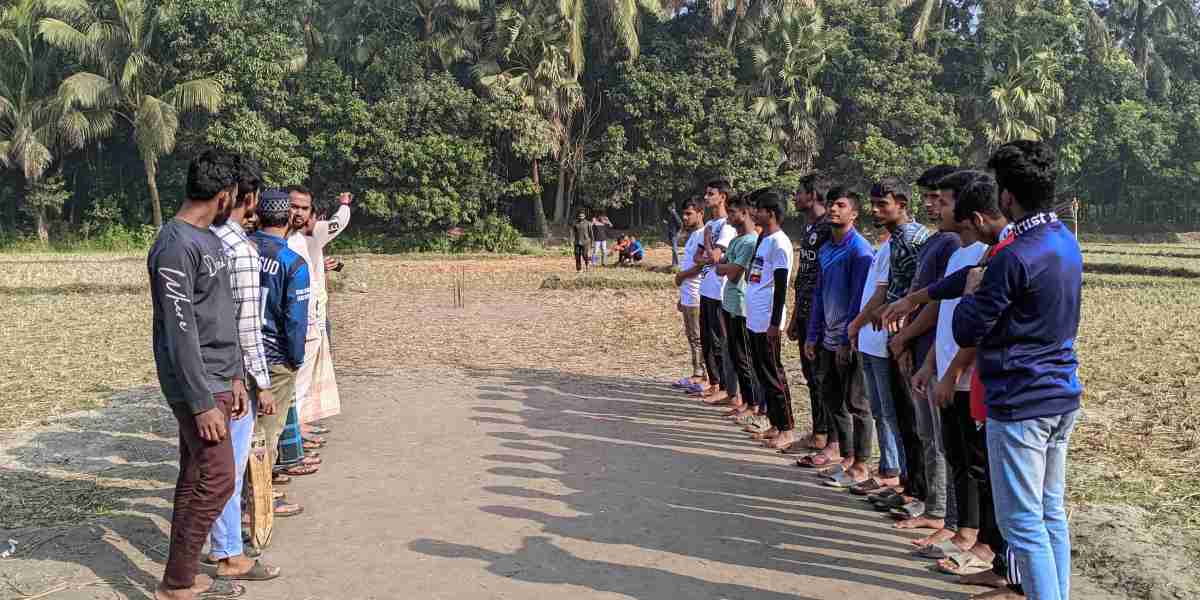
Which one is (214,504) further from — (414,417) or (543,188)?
(543,188)

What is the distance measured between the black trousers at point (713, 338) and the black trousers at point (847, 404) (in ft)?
6.74

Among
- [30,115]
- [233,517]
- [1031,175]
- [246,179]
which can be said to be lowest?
[233,517]

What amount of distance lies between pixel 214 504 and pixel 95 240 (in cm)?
3451

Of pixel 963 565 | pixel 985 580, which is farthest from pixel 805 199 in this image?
pixel 985 580

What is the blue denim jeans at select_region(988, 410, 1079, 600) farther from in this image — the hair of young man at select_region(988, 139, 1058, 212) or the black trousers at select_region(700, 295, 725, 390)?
the black trousers at select_region(700, 295, 725, 390)

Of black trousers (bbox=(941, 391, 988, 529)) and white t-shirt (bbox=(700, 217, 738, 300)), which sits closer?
black trousers (bbox=(941, 391, 988, 529))

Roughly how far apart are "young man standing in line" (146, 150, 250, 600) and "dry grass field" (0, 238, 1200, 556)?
5.76 feet

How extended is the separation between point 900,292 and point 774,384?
180 centimetres

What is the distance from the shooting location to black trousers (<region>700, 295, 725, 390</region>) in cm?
852

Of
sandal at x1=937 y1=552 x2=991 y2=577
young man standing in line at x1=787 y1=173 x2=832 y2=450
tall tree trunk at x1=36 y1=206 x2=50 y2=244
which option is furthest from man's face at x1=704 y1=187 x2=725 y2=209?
tall tree trunk at x1=36 y1=206 x2=50 y2=244

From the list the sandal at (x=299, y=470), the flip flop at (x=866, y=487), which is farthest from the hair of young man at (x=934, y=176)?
the sandal at (x=299, y=470)

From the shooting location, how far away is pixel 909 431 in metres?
5.46

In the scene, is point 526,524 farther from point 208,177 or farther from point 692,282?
point 692,282

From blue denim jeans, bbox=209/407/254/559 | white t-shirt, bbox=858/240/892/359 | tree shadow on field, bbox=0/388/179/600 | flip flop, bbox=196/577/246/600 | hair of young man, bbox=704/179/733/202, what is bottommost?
flip flop, bbox=196/577/246/600
